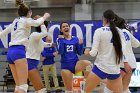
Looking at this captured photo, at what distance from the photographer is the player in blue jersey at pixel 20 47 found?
6.04m

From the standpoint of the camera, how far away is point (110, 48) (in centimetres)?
584

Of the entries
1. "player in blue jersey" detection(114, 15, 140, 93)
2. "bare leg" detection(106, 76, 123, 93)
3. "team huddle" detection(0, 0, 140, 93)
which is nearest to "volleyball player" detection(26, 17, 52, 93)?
"team huddle" detection(0, 0, 140, 93)

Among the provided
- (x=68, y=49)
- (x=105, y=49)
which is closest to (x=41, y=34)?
(x=68, y=49)

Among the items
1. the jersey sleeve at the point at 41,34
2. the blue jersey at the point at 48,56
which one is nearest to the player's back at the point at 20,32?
the jersey sleeve at the point at 41,34

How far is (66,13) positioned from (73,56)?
9200 millimetres

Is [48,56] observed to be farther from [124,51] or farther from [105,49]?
[105,49]

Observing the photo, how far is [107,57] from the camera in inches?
230

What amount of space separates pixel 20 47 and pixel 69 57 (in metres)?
1.69

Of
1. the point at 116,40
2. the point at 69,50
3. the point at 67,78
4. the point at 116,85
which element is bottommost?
the point at 67,78

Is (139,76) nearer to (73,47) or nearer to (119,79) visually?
(73,47)

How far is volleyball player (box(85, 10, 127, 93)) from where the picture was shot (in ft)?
19.1

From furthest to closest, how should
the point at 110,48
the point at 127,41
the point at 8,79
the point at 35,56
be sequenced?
the point at 8,79
the point at 35,56
the point at 127,41
the point at 110,48

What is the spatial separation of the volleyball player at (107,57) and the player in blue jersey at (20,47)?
1134mm

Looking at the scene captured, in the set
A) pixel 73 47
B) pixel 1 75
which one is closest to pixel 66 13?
pixel 1 75
